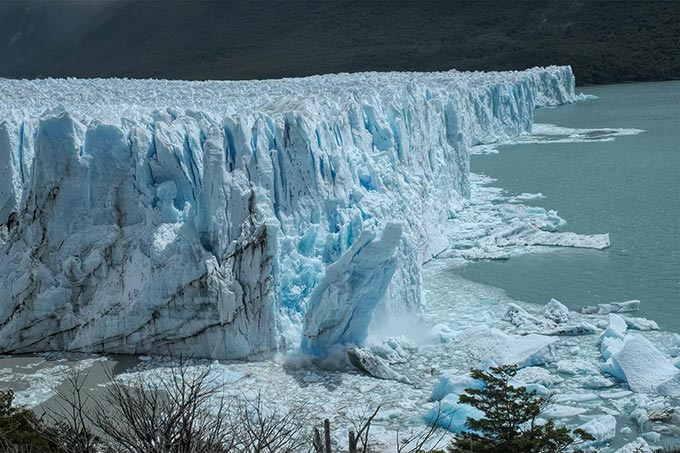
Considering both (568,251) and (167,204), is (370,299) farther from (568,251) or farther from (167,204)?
(568,251)

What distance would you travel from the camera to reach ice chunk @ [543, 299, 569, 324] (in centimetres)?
925

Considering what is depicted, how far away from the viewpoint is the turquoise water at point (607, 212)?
10.4 m

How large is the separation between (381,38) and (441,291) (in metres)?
53.1

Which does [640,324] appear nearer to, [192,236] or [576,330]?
[576,330]

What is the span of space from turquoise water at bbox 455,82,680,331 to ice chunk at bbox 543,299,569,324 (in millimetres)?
522

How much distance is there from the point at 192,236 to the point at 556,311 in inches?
164

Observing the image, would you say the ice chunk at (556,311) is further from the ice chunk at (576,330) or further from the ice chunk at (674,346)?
the ice chunk at (674,346)

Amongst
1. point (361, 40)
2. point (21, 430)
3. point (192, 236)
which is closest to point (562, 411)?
point (192, 236)

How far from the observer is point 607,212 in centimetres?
1454

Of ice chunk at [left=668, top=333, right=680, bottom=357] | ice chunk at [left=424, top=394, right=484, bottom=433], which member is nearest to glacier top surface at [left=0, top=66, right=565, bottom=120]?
ice chunk at [left=424, top=394, right=484, bottom=433]

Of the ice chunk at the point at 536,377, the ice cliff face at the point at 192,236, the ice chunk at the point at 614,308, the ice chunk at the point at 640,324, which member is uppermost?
the ice cliff face at the point at 192,236

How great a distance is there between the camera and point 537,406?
227 inches

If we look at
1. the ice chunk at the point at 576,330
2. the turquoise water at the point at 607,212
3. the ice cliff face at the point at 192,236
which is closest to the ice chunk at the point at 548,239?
the turquoise water at the point at 607,212

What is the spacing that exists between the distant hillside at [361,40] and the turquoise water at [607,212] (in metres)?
20.3
